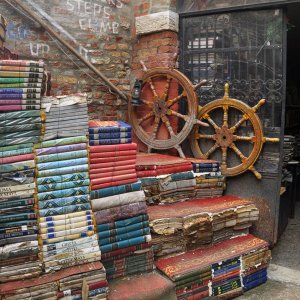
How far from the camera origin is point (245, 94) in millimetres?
4195

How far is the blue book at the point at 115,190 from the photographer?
2.79 metres

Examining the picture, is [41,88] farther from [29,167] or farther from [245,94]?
[245,94]

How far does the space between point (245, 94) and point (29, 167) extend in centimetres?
265

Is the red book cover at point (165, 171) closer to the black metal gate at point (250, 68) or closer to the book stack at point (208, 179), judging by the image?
the book stack at point (208, 179)

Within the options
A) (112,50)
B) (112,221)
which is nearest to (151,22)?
(112,50)

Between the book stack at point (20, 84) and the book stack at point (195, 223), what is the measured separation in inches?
55.5

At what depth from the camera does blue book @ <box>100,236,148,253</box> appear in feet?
9.16

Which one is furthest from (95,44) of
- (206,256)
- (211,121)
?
(206,256)

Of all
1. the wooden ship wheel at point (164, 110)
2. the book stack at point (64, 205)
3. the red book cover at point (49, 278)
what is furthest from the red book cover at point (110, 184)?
the wooden ship wheel at point (164, 110)

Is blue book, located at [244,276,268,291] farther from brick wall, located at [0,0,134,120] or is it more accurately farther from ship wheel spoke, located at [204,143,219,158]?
brick wall, located at [0,0,134,120]

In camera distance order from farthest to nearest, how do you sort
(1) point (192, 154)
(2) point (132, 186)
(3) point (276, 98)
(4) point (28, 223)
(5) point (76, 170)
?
1. (1) point (192, 154)
2. (3) point (276, 98)
3. (2) point (132, 186)
4. (5) point (76, 170)
5. (4) point (28, 223)

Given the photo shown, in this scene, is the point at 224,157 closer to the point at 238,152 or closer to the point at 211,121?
the point at 238,152

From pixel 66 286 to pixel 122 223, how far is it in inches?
24.5

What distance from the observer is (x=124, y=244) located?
9.37 ft
